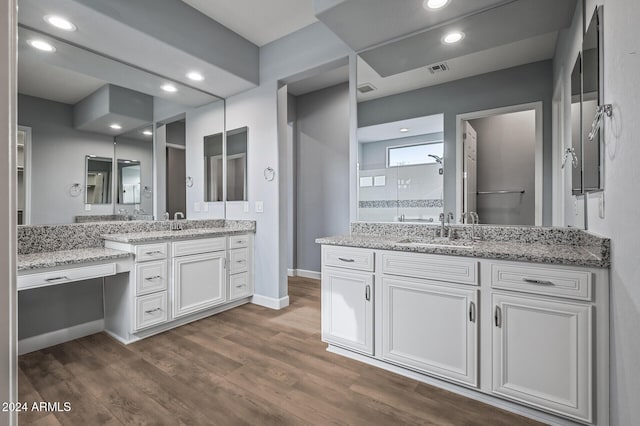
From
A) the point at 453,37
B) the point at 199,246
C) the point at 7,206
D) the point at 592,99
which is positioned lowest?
the point at 199,246

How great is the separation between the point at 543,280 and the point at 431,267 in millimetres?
555

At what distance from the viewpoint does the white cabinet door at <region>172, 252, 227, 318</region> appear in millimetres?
2883

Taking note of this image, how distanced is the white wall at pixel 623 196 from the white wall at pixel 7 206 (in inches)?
63.2

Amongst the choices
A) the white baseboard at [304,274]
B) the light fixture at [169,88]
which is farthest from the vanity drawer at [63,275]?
the white baseboard at [304,274]

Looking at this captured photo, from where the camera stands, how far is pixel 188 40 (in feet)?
9.19

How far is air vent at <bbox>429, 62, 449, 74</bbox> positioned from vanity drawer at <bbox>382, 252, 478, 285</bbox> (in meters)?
1.44

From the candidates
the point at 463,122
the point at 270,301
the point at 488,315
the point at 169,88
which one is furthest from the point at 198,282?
the point at 463,122

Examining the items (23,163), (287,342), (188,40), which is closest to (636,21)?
(287,342)

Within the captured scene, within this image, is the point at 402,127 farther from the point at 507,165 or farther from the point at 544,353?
the point at 544,353

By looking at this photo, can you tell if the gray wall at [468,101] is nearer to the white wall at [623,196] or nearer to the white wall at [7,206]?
the white wall at [623,196]

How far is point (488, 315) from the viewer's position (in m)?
1.72

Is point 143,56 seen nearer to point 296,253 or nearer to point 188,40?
point 188,40

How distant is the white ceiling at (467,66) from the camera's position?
2.03 metres

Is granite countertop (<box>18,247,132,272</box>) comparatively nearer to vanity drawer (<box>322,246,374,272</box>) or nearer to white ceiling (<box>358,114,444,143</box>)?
vanity drawer (<box>322,246,374,272</box>)
